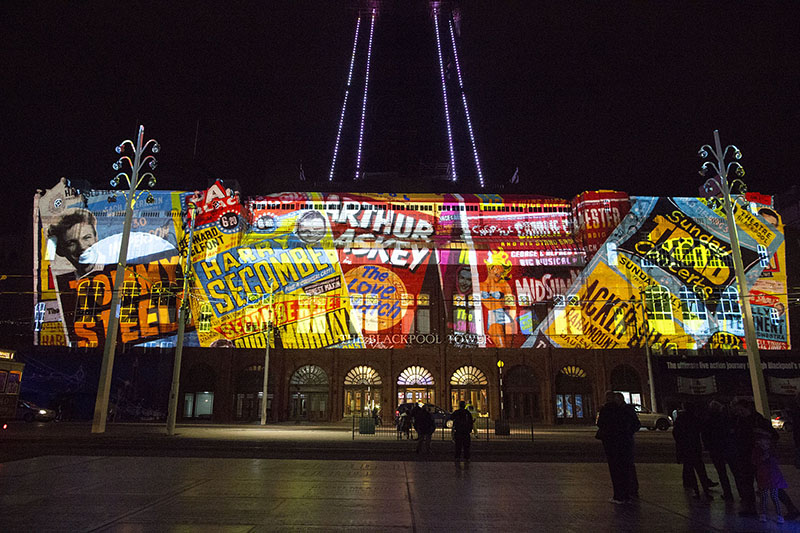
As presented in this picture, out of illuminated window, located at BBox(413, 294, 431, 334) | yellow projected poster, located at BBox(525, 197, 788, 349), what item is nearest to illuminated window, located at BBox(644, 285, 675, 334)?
yellow projected poster, located at BBox(525, 197, 788, 349)

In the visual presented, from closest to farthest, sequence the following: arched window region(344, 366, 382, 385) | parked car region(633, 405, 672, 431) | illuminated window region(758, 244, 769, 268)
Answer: parked car region(633, 405, 672, 431) < arched window region(344, 366, 382, 385) < illuminated window region(758, 244, 769, 268)

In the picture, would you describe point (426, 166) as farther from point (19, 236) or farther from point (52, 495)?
point (52, 495)

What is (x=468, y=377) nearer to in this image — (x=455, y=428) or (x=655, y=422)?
(x=655, y=422)

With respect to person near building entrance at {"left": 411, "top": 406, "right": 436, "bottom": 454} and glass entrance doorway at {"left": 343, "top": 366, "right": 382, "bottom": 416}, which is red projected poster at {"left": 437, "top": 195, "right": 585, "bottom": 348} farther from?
person near building entrance at {"left": 411, "top": 406, "right": 436, "bottom": 454}

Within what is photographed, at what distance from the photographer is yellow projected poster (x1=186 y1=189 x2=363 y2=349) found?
40.5 metres

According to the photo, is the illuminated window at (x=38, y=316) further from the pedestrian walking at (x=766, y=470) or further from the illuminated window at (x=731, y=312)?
the illuminated window at (x=731, y=312)

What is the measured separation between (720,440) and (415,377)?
32.9m

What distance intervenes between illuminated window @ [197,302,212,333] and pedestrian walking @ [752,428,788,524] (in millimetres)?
39308

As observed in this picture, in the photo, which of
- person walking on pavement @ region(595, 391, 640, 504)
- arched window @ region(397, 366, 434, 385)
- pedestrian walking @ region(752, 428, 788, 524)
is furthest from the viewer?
arched window @ region(397, 366, 434, 385)

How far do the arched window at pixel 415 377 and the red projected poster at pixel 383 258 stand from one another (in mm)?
2472

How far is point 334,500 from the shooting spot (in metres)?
7.74

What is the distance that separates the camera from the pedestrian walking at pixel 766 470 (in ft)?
22.4

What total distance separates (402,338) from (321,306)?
7.24 meters

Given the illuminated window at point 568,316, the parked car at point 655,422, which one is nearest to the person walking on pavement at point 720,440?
the parked car at point 655,422
